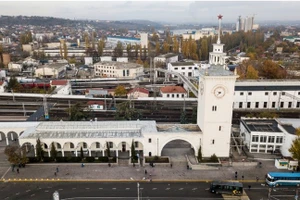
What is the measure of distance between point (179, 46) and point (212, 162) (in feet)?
318

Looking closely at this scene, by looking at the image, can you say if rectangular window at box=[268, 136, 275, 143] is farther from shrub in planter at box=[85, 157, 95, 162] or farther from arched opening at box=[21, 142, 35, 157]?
arched opening at box=[21, 142, 35, 157]

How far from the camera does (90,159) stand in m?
36.1

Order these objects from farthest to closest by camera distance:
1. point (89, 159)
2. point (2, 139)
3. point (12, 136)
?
point (12, 136)
point (2, 139)
point (89, 159)

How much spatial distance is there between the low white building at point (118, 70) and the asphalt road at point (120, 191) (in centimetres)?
5793

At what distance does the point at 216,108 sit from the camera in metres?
35.8

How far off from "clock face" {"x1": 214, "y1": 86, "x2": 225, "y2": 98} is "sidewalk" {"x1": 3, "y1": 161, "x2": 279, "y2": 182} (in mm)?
9031

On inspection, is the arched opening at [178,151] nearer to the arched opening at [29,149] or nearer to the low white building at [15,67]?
the arched opening at [29,149]

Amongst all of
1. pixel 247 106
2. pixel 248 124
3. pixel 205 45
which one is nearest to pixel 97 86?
pixel 247 106

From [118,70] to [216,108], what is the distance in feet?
179

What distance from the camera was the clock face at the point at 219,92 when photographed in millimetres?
35094

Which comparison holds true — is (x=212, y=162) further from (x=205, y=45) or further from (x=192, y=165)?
(x=205, y=45)

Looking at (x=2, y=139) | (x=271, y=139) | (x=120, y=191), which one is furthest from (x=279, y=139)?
(x=2, y=139)

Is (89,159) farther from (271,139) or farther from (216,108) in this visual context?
(271,139)

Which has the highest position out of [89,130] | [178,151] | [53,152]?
[89,130]
